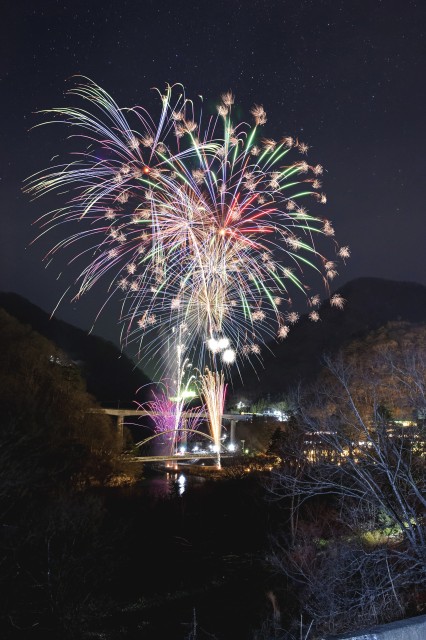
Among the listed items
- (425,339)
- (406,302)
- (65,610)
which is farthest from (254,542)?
(406,302)

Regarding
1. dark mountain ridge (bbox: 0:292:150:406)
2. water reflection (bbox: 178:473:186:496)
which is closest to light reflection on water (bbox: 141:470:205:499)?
water reflection (bbox: 178:473:186:496)

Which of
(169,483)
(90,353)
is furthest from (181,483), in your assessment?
(90,353)

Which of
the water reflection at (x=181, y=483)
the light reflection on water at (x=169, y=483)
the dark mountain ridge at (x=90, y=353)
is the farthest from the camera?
the dark mountain ridge at (x=90, y=353)

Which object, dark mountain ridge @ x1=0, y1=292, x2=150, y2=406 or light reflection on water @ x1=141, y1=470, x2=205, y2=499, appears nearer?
light reflection on water @ x1=141, y1=470, x2=205, y2=499

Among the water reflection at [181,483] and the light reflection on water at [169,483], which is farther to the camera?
the water reflection at [181,483]

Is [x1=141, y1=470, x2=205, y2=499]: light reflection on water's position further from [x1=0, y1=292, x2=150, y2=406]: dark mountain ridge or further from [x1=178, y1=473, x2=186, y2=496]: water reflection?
[x1=0, y1=292, x2=150, y2=406]: dark mountain ridge

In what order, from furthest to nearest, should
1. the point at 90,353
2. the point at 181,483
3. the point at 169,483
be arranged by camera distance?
the point at 90,353, the point at 169,483, the point at 181,483

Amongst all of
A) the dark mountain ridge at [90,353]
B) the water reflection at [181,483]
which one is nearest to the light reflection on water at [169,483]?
the water reflection at [181,483]

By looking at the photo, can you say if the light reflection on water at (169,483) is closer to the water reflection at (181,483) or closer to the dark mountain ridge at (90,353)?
the water reflection at (181,483)

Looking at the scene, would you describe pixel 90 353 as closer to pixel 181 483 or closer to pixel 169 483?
pixel 169 483
